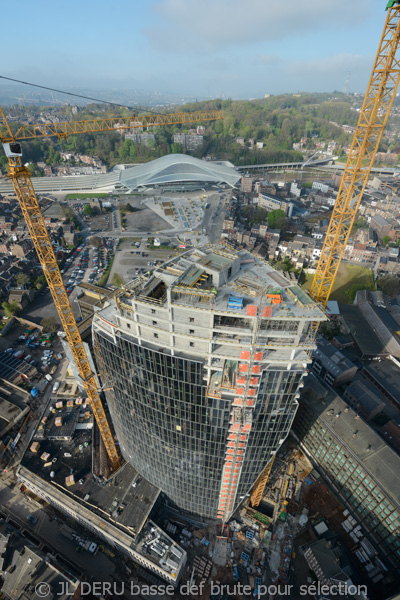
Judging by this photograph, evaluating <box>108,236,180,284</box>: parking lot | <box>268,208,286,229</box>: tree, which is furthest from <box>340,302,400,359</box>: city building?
<box>108,236,180,284</box>: parking lot

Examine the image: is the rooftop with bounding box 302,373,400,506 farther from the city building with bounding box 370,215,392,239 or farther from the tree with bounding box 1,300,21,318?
the city building with bounding box 370,215,392,239

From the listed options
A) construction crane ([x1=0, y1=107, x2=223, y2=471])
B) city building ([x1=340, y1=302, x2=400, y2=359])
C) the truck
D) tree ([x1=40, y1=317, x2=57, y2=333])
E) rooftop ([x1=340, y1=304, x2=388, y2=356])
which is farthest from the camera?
tree ([x1=40, y1=317, x2=57, y2=333])

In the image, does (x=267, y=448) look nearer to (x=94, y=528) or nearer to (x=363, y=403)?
(x=94, y=528)

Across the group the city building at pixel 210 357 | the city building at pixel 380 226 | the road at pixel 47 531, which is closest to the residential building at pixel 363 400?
the city building at pixel 210 357

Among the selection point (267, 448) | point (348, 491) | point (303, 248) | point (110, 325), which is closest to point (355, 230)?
point (303, 248)

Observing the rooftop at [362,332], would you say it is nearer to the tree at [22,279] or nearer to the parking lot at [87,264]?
the parking lot at [87,264]

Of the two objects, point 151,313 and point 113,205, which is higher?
point 151,313

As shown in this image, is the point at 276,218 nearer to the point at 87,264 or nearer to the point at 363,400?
the point at 87,264
